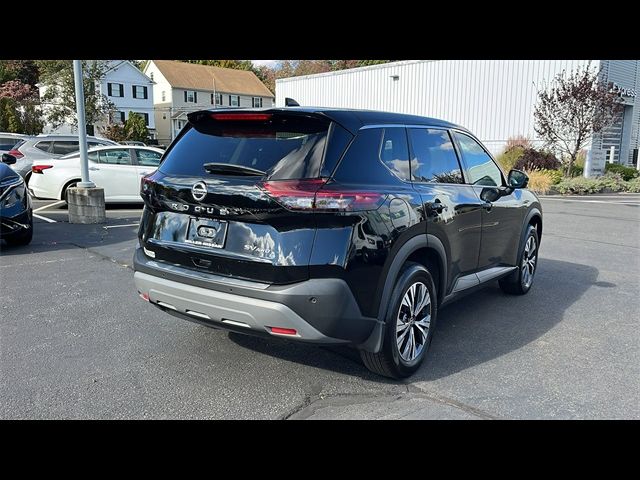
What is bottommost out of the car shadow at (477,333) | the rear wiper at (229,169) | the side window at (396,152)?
the car shadow at (477,333)

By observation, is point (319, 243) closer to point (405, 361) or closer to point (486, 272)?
point (405, 361)

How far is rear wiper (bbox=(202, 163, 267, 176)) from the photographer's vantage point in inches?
127

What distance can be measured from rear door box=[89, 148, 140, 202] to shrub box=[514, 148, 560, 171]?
1449cm

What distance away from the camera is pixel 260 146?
10.9 ft

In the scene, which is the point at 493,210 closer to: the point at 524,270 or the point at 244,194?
the point at 524,270

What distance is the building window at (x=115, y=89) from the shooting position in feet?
164

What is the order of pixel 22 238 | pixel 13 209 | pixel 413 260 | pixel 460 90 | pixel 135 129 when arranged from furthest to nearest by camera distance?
pixel 135 129 < pixel 460 90 < pixel 22 238 < pixel 13 209 < pixel 413 260

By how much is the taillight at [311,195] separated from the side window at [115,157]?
9715 millimetres

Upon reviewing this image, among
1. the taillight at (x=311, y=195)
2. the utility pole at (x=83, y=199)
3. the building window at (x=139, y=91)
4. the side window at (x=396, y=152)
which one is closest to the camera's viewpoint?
the taillight at (x=311, y=195)

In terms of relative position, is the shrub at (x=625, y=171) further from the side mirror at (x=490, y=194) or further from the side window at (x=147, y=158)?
the side mirror at (x=490, y=194)

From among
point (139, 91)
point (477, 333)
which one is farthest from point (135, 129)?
point (477, 333)

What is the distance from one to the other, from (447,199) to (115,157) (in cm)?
963

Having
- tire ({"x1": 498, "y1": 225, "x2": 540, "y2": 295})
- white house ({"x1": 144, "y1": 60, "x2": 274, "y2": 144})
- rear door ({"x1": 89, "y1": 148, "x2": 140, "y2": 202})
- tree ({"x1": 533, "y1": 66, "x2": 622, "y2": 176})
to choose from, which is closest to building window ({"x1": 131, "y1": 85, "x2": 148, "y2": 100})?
white house ({"x1": 144, "y1": 60, "x2": 274, "y2": 144})

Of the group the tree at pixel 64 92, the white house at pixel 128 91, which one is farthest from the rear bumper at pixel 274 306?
the white house at pixel 128 91
